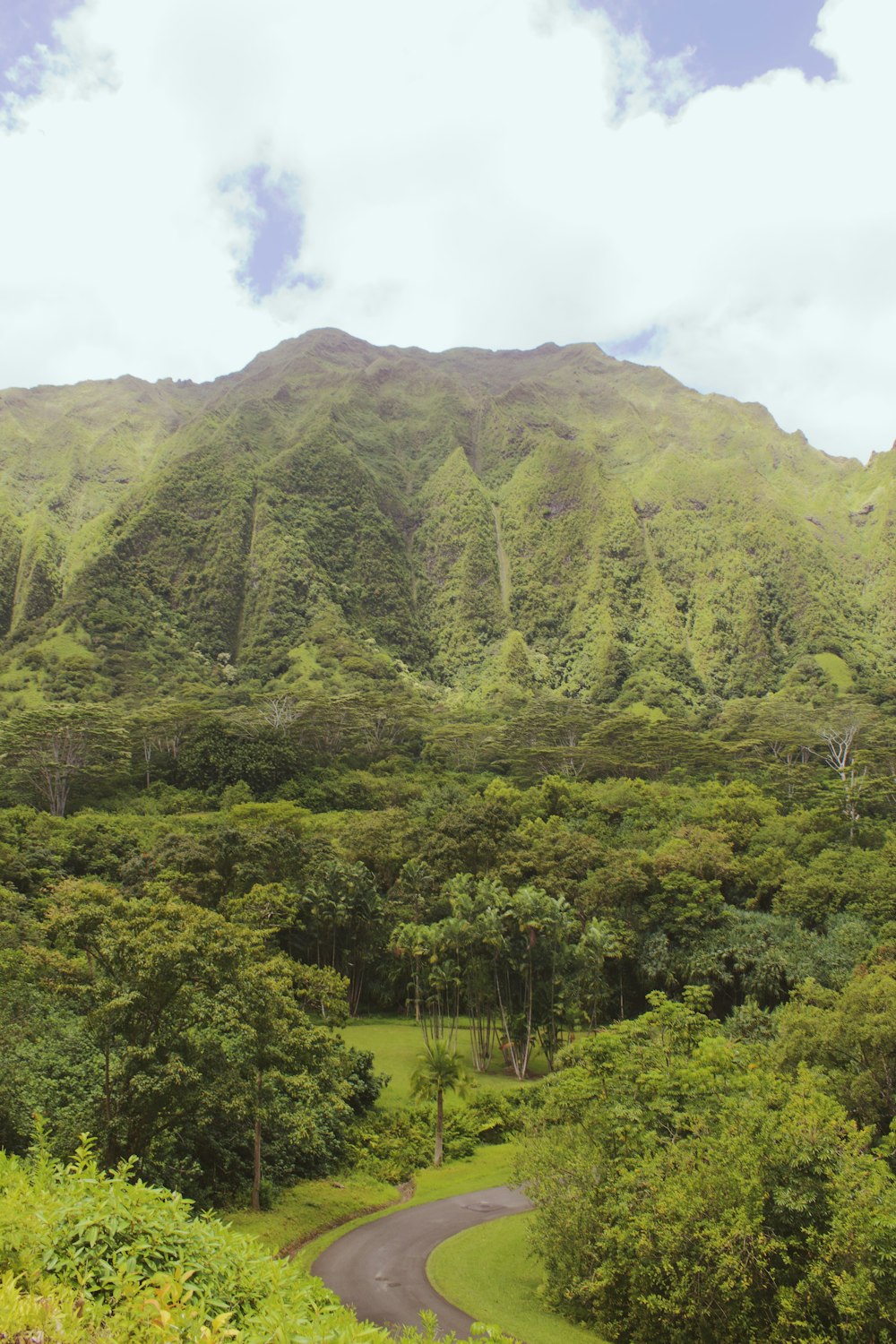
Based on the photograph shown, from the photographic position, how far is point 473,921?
39.7 metres

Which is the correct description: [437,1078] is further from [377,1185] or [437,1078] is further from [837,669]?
[837,669]

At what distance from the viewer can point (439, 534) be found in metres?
178

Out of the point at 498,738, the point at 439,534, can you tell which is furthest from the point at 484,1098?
the point at 439,534

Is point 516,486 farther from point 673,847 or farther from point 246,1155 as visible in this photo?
point 246,1155

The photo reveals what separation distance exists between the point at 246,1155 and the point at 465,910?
1648 centimetres

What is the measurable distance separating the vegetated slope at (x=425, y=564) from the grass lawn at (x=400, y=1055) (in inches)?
2692

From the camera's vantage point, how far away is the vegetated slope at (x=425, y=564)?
125938 millimetres

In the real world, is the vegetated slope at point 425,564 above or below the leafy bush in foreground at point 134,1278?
above

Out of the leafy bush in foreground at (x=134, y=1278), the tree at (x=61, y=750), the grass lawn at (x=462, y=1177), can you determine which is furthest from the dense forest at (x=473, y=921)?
the grass lawn at (x=462, y=1177)

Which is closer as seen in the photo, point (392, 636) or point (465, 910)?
point (465, 910)

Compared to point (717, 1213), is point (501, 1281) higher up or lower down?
lower down

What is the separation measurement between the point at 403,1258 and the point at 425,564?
516 ft

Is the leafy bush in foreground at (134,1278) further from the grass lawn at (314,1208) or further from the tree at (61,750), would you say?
the tree at (61,750)

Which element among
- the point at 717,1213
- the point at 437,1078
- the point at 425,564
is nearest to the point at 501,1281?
the point at 717,1213
